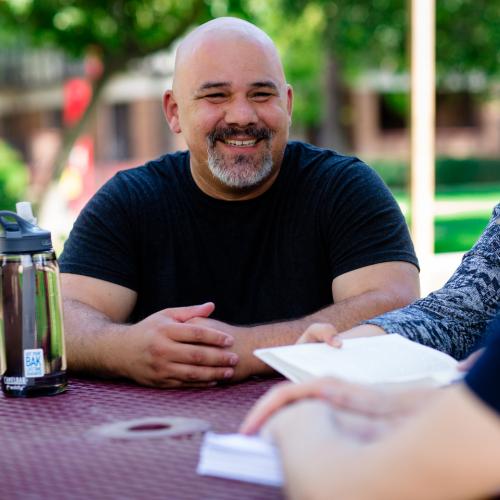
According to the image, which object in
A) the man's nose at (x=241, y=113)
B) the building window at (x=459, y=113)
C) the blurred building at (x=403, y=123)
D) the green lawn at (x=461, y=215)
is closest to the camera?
the man's nose at (x=241, y=113)

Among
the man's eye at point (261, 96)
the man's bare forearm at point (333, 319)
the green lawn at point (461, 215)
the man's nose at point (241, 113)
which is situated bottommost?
the green lawn at point (461, 215)

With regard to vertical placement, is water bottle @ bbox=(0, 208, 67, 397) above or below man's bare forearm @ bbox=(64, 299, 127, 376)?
above

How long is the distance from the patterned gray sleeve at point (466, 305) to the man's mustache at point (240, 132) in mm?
809

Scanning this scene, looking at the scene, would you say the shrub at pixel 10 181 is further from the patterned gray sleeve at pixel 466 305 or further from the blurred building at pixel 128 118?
the patterned gray sleeve at pixel 466 305

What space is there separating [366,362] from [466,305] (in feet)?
1.62

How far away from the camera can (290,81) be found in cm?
2764

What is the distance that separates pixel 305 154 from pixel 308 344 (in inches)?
45.4

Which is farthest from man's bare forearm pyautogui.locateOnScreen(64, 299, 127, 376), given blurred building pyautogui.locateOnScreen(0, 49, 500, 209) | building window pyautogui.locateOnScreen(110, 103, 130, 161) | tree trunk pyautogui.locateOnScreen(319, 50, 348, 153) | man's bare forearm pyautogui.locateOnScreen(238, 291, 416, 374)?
building window pyautogui.locateOnScreen(110, 103, 130, 161)

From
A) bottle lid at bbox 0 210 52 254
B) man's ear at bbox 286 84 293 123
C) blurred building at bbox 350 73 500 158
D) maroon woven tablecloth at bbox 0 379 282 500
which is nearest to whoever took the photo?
maroon woven tablecloth at bbox 0 379 282 500

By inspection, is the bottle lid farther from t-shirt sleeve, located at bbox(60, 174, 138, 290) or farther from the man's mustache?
the man's mustache

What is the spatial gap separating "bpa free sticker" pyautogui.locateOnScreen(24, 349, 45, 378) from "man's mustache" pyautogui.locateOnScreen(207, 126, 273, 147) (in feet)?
3.50

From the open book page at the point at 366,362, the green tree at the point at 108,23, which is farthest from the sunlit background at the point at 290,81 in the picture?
the open book page at the point at 366,362

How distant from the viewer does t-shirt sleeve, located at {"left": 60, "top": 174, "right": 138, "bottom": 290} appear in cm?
261

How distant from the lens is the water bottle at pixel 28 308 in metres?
1.88
